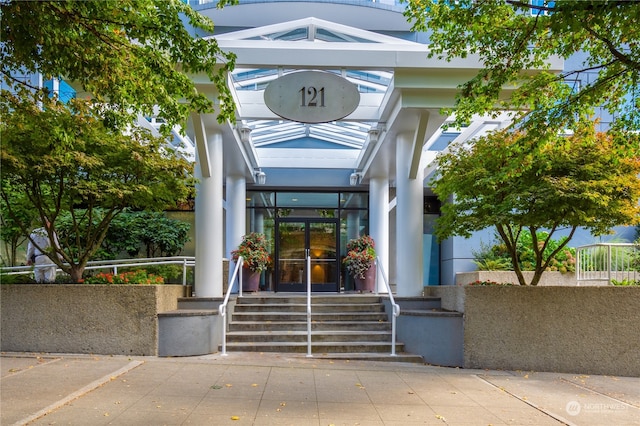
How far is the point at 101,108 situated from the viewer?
7.01m

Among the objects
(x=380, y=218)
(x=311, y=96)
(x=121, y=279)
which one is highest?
(x=311, y=96)

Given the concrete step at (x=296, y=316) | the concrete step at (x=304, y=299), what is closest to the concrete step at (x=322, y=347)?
the concrete step at (x=296, y=316)

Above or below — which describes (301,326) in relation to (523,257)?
below

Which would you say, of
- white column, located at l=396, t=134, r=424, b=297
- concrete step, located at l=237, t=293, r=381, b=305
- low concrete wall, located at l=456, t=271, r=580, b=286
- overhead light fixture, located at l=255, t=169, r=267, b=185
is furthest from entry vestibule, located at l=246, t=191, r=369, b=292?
low concrete wall, located at l=456, t=271, r=580, b=286

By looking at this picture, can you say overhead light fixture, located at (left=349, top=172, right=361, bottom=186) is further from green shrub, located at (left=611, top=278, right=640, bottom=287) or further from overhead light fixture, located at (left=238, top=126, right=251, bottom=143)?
green shrub, located at (left=611, top=278, right=640, bottom=287)

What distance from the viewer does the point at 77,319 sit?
27.4 feet

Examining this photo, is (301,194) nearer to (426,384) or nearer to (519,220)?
(519,220)

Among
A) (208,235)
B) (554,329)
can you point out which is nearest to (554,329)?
(554,329)

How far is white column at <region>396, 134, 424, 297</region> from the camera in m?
10.9

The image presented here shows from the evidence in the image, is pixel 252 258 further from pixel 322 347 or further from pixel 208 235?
pixel 322 347

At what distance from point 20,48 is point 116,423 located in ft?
12.0

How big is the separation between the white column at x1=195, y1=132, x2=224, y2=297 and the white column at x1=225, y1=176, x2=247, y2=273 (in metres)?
4.43

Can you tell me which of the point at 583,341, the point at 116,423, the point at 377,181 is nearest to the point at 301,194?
the point at 377,181

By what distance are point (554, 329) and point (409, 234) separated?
3.28m
